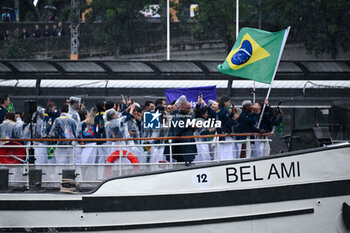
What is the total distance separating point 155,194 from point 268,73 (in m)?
3.07

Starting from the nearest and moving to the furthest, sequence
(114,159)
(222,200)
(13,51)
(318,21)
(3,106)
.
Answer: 1. (222,200)
2. (114,159)
3. (3,106)
4. (318,21)
5. (13,51)

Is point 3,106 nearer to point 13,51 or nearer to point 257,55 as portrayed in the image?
point 257,55

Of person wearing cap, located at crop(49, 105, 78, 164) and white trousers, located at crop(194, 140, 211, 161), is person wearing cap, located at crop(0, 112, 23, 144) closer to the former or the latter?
person wearing cap, located at crop(49, 105, 78, 164)

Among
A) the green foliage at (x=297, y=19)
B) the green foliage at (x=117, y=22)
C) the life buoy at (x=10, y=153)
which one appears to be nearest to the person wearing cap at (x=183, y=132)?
the life buoy at (x=10, y=153)


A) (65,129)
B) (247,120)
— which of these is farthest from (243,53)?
(65,129)

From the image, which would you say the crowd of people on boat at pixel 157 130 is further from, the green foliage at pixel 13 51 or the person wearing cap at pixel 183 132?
the green foliage at pixel 13 51

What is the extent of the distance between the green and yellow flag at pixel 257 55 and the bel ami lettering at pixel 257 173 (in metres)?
1.80

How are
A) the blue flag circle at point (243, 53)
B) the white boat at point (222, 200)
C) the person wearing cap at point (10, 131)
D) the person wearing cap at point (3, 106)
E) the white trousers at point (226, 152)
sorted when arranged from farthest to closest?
the person wearing cap at point (3, 106) → the person wearing cap at point (10, 131) → the blue flag circle at point (243, 53) → the white trousers at point (226, 152) → the white boat at point (222, 200)

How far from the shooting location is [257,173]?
367 inches

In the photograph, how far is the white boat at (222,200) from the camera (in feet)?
30.3

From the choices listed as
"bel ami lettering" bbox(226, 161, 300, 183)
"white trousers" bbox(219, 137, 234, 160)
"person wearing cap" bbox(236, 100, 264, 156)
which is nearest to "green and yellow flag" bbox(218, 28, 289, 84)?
"person wearing cap" bbox(236, 100, 264, 156)

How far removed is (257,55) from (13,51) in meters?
22.7

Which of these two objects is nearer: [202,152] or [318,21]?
[202,152]

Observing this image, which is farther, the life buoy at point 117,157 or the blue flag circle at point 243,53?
the blue flag circle at point 243,53
